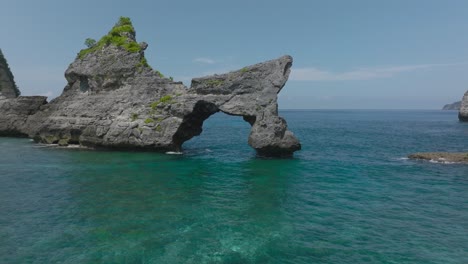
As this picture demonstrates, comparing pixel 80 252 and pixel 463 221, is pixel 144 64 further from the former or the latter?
pixel 463 221

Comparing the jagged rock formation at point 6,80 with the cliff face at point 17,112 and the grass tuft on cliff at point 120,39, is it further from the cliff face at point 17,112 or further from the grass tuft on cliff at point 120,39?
the grass tuft on cliff at point 120,39

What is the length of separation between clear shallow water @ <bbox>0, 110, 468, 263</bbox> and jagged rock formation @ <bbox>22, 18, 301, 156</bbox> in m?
3.71

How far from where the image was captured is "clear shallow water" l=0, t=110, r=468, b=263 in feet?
49.2

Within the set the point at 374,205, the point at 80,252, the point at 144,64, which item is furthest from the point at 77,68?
the point at 374,205

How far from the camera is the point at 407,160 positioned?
124ft

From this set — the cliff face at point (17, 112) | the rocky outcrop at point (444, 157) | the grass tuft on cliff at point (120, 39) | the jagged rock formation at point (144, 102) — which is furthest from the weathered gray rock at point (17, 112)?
the rocky outcrop at point (444, 157)

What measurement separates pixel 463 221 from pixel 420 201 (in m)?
3.79

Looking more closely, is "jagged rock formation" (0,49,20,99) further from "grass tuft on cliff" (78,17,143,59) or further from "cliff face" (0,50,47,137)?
"grass tuft on cliff" (78,17,143,59)

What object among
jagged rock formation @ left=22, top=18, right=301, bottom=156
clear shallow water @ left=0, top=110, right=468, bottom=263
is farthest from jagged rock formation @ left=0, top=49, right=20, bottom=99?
clear shallow water @ left=0, top=110, right=468, bottom=263

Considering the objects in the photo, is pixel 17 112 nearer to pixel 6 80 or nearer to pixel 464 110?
pixel 6 80

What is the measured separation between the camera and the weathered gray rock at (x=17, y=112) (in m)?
57.1

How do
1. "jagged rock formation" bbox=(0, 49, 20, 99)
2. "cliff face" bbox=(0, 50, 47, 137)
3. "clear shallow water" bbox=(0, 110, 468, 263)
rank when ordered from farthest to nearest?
1. "jagged rock formation" bbox=(0, 49, 20, 99)
2. "cliff face" bbox=(0, 50, 47, 137)
3. "clear shallow water" bbox=(0, 110, 468, 263)

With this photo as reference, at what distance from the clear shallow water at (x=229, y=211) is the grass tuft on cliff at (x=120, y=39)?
15058 millimetres

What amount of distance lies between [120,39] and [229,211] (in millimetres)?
31747
